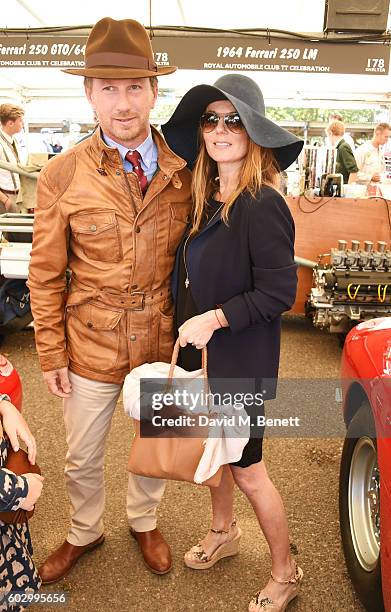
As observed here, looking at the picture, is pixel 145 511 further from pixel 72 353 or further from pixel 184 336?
pixel 184 336

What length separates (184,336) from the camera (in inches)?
69.2

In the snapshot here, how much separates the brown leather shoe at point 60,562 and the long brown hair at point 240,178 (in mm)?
1436

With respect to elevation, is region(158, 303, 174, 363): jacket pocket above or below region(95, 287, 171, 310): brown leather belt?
below

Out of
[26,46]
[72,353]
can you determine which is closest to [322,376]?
[72,353]

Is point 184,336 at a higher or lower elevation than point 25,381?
higher

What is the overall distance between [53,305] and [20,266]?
2.58 m

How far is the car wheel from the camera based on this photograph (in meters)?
1.93

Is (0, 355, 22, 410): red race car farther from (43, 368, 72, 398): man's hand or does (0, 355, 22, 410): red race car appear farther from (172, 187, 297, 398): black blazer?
(172, 187, 297, 398): black blazer

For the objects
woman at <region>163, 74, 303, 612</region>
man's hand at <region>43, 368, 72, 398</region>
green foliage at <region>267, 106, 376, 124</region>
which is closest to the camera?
woman at <region>163, 74, 303, 612</region>

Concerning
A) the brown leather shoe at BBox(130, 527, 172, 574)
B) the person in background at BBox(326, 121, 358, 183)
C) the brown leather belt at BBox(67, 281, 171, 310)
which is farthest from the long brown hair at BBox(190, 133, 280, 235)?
the person in background at BBox(326, 121, 358, 183)

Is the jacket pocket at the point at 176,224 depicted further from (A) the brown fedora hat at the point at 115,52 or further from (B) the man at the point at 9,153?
(B) the man at the point at 9,153

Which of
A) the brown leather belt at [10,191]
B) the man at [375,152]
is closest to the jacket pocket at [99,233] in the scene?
the brown leather belt at [10,191]

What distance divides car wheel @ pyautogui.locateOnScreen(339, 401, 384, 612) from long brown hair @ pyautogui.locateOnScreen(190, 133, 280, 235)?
0.89 m

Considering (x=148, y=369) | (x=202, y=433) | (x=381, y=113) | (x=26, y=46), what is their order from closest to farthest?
(x=202, y=433) → (x=148, y=369) → (x=26, y=46) → (x=381, y=113)
